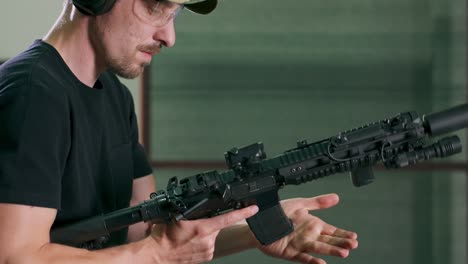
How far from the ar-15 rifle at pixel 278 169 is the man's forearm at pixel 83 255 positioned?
0.05 metres

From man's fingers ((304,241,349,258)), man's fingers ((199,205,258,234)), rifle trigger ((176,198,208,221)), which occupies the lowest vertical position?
man's fingers ((304,241,349,258))

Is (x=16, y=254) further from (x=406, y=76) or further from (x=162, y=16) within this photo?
(x=406, y=76)

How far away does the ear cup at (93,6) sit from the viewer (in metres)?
1.36

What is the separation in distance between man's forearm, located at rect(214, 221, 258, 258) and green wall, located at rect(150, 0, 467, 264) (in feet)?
3.55

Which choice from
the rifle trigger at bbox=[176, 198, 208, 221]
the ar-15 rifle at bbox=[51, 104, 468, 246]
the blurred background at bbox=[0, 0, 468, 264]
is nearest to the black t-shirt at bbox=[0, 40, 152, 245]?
the ar-15 rifle at bbox=[51, 104, 468, 246]

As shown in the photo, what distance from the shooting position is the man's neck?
1432 millimetres

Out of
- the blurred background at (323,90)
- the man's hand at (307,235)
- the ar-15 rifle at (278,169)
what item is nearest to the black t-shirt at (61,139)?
the ar-15 rifle at (278,169)

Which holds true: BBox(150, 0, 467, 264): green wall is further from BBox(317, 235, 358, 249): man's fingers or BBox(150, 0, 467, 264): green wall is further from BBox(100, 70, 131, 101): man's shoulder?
BBox(317, 235, 358, 249): man's fingers

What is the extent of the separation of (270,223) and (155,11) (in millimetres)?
429

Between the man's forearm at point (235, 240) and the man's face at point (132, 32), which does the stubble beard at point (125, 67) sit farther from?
the man's forearm at point (235, 240)

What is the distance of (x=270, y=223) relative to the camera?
142 centimetres

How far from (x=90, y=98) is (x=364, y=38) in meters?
1.44

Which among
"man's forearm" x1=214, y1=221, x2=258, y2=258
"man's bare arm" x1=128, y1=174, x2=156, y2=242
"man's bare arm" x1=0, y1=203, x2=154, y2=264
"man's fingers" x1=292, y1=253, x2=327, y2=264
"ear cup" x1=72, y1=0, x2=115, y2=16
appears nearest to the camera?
"man's bare arm" x1=0, y1=203, x2=154, y2=264

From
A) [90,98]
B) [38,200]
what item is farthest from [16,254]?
[90,98]
